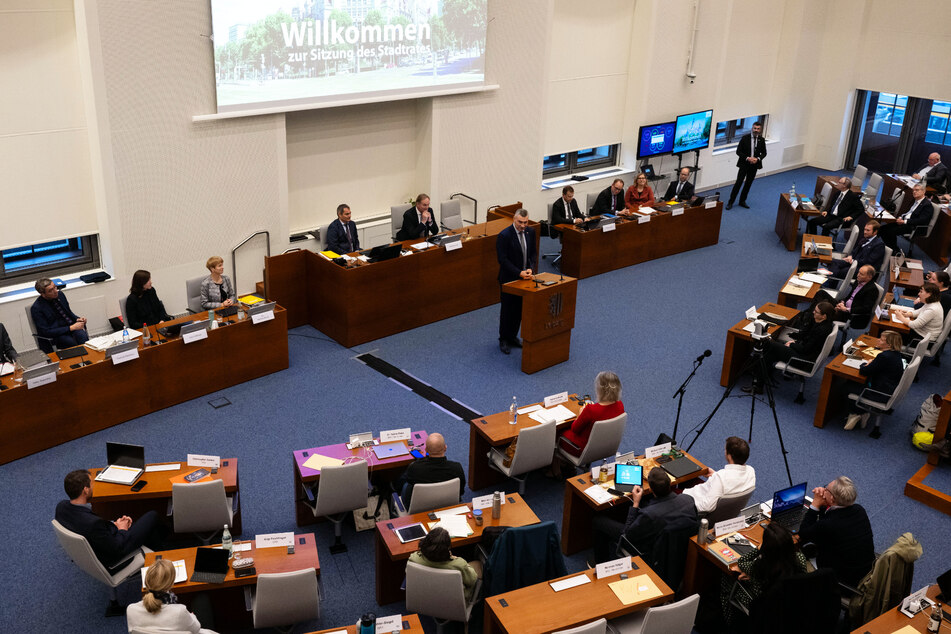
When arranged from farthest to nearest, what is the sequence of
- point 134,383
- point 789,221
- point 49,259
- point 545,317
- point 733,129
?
1. point 733,129
2. point 789,221
3. point 49,259
4. point 545,317
5. point 134,383

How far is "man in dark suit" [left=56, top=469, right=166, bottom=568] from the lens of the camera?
533 centimetres

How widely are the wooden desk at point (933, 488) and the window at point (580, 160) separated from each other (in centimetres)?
759

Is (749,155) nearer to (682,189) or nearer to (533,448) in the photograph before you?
(682,189)

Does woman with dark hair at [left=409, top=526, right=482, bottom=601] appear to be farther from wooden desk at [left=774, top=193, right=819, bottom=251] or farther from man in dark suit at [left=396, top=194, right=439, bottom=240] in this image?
wooden desk at [left=774, top=193, right=819, bottom=251]

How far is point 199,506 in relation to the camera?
5.87 m

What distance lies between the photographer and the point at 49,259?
9.18 m

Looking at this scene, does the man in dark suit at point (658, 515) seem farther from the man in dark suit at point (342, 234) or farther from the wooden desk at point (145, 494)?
the man in dark suit at point (342, 234)

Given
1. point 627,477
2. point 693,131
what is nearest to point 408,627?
point 627,477

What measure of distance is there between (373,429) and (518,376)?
1949 millimetres

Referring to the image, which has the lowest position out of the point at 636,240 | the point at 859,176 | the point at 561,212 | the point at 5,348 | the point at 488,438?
the point at 488,438

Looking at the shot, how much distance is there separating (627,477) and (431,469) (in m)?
1.49

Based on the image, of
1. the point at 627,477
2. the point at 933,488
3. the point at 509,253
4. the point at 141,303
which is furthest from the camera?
the point at 509,253

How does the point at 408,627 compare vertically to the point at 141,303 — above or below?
below

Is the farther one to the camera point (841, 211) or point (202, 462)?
point (841, 211)
